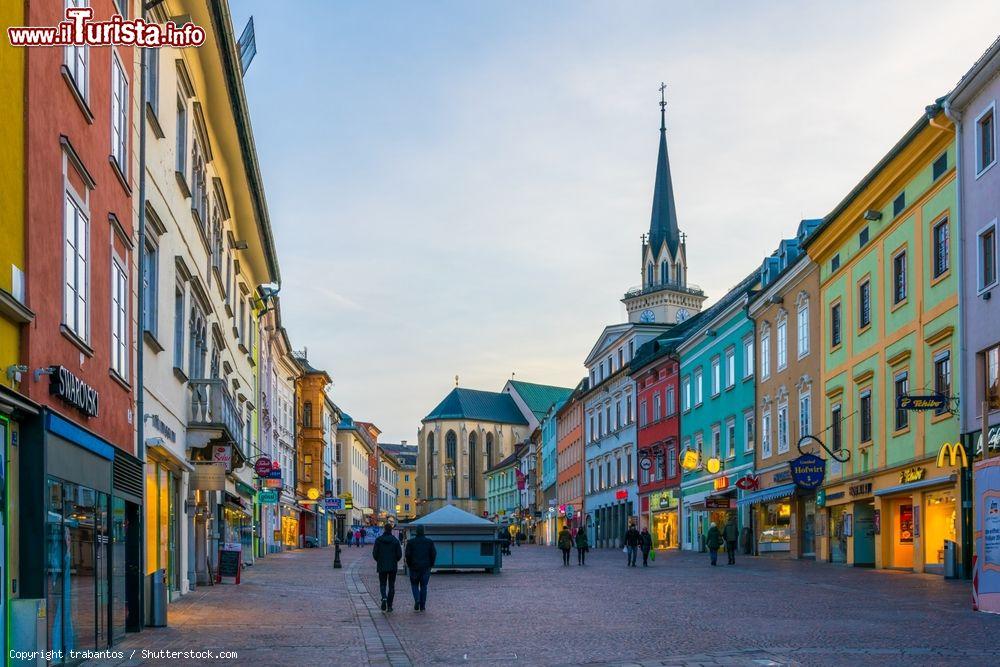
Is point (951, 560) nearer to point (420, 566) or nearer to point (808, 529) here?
point (420, 566)

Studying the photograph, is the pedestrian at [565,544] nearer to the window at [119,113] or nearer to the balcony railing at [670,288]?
the window at [119,113]

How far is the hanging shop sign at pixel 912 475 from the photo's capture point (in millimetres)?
31906

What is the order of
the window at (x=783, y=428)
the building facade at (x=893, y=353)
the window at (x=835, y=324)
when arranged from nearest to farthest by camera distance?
the building facade at (x=893, y=353) < the window at (x=835, y=324) < the window at (x=783, y=428)

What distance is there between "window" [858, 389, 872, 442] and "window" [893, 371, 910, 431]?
86.8 inches

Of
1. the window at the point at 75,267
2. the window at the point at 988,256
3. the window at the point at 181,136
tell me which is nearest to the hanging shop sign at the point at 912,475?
the window at the point at 988,256

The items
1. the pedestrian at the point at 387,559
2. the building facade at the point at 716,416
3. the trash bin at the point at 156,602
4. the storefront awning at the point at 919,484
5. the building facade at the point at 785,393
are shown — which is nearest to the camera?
the trash bin at the point at 156,602

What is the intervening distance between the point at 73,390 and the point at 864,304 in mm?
29026

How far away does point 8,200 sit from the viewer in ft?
34.5

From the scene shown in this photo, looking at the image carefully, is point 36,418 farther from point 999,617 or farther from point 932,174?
point 932,174

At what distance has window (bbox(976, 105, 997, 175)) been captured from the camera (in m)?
28.1

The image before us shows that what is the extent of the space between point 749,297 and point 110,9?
36017mm

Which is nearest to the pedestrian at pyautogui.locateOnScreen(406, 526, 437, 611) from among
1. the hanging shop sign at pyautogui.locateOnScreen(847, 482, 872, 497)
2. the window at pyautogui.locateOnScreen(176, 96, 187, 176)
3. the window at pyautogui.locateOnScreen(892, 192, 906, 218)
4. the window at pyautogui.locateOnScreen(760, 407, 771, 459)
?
the window at pyautogui.locateOnScreen(176, 96, 187, 176)

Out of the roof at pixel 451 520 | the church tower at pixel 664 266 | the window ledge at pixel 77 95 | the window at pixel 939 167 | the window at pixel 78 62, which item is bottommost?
the roof at pixel 451 520

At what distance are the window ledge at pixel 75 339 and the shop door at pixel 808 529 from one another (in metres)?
32.0
